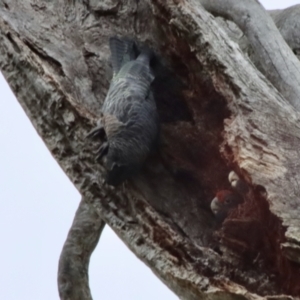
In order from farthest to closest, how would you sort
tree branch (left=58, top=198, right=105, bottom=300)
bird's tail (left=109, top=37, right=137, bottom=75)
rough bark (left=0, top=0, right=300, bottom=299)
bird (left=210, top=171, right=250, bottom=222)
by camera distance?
tree branch (left=58, top=198, right=105, bottom=300) → bird's tail (left=109, top=37, right=137, bottom=75) → bird (left=210, top=171, right=250, bottom=222) → rough bark (left=0, top=0, right=300, bottom=299)

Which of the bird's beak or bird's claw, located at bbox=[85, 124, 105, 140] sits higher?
bird's claw, located at bbox=[85, 124, 105, 140]

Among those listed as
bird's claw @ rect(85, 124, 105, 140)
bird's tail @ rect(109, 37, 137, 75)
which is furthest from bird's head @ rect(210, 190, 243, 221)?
bird's tail @ rect(109, 37, 137, 75)

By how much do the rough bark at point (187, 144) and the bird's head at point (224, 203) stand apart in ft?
0.26

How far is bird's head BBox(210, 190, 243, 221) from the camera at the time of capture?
228 cm

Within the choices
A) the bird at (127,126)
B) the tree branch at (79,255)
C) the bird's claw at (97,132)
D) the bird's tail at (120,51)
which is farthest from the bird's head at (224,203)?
the tree branch at (79,255)

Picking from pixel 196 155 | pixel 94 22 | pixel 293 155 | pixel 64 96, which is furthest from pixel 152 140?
pixel 94 22

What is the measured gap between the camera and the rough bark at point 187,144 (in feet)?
6.89

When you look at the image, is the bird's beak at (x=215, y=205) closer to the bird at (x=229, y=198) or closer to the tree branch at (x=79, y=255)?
the bird at (x=229, y=198)

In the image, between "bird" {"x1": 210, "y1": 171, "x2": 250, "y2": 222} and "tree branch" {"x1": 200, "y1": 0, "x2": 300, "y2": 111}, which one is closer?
"bird" {"x1": 210, "y1": 171, "x2": 250, "y2": 222}

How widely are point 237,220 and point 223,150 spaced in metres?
0.28

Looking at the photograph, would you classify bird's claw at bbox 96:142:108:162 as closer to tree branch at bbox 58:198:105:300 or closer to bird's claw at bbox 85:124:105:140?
bird's claw at bbox 85:124:105:140

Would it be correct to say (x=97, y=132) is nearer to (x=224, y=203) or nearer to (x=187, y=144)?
(x=187, y=144)

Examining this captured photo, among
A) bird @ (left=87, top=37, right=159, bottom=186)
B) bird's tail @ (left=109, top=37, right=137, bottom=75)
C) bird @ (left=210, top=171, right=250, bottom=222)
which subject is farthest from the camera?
bird's tail @ (left=109, top=37, right=137, bottom=75)

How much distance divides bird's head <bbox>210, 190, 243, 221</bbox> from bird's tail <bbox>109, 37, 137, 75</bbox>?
2.24 feet
